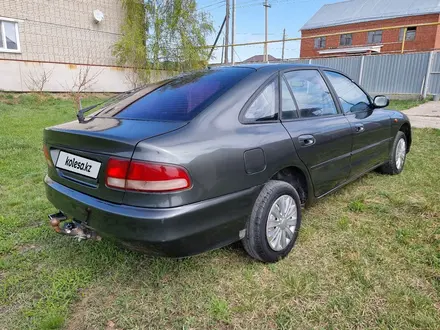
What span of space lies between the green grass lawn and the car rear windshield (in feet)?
3.43

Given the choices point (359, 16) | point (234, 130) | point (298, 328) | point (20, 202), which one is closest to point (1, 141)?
point (20, 202)

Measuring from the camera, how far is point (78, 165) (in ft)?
6.42

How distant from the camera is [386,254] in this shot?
231cm

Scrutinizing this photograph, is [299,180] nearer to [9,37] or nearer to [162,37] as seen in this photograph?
[9,37]

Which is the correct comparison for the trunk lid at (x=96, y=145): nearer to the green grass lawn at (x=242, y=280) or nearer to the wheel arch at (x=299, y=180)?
the green grass lawn at (x=242, y=280)

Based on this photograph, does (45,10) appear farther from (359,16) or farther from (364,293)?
(359,16)

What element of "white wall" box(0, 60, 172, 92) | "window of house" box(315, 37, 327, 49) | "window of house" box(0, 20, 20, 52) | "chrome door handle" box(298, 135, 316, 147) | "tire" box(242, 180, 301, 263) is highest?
"window of house" box(315, 37, 327, 49)

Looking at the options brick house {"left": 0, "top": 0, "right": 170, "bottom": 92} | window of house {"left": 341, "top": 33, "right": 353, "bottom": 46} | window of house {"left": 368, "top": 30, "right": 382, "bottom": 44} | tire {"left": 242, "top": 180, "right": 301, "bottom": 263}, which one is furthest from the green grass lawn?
window of house {"left": 341, "top": 33, "right": 353, "bottom": 46}

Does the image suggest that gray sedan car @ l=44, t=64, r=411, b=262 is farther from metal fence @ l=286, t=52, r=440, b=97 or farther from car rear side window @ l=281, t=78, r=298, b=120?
metal fence @ l=286, t=52, r=440, b=97

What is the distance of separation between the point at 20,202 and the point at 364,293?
3.28 m

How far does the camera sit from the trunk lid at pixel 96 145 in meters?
1.74

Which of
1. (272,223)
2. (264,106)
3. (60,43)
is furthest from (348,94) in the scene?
(60,43)

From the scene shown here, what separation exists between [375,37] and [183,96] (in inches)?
1464

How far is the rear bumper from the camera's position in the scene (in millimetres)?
1654
